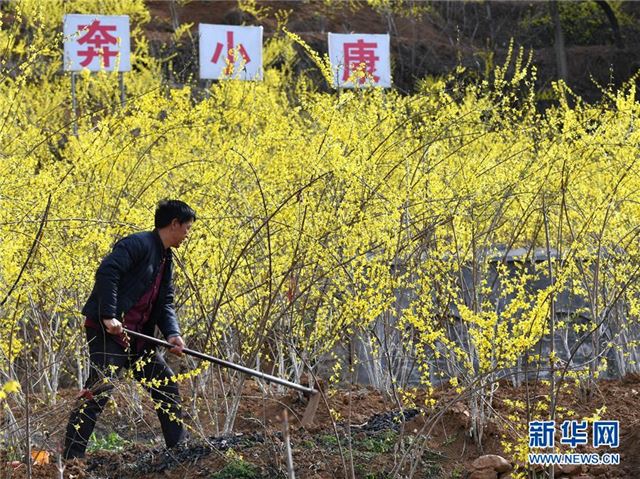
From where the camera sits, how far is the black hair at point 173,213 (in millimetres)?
5000

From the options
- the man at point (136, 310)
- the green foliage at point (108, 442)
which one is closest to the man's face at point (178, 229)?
the man at point (136, 310)

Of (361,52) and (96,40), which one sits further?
(361,52)

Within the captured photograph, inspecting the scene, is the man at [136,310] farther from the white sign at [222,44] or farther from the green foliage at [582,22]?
the green foliage at [582,22]

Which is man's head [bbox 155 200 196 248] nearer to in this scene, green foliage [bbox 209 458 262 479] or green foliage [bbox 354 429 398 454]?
green foliage [bbox 209 458 262 479]

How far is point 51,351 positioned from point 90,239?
70 cm

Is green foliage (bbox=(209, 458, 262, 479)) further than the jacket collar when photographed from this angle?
No

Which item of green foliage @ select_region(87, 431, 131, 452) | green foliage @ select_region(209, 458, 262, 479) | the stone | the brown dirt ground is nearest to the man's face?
the brown dirt ground

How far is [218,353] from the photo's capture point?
18.8 feet

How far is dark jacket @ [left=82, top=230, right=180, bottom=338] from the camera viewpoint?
488 centimetres

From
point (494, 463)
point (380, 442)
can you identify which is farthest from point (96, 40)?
point (494, 463)

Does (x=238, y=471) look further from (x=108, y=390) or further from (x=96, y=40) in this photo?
(x=96, y=40)

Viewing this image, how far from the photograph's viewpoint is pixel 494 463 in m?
4.73

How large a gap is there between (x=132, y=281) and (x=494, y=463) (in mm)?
1852

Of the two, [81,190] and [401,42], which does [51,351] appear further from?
[401,42]
